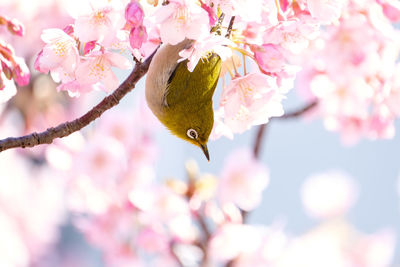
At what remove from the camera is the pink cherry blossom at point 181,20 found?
56 cm

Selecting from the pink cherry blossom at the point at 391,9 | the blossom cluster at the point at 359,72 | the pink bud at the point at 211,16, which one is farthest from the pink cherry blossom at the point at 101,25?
the blossom cluster at the point at 359,72

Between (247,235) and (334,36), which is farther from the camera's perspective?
(247,235)

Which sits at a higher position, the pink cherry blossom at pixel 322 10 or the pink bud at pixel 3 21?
the pink cherry blossom at pixel 322 10

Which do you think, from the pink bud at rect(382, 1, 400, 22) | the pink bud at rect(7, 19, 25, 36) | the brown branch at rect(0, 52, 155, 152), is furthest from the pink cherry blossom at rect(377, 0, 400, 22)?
the pink bud at rect(7, 19, 25, 36)

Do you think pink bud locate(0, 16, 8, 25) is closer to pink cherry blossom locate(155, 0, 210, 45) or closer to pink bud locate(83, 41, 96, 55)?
pink bud locate(83, 41, 96, 55)

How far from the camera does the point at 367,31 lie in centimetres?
132

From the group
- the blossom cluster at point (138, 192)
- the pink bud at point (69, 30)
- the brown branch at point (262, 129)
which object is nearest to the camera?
the pink bud at point (69, 30)

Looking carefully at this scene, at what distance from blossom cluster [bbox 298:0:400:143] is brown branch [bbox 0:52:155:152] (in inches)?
25.1

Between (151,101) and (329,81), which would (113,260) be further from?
(151,101)

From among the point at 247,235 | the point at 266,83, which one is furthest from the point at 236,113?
the point at 247,235

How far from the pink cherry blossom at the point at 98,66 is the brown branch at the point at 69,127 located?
0.04 metres

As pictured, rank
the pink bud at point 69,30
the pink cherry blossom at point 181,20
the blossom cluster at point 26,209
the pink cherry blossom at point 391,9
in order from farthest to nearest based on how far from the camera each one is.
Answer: the blossom cluster at point 26,209, the pink cherry blossom at point 391,9, the pink bud at point 69,30, the pink cherry blossom at point 181,20

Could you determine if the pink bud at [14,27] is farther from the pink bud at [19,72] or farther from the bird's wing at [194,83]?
the bird's wing at [194,83]

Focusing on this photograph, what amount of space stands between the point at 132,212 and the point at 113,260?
0.25m
